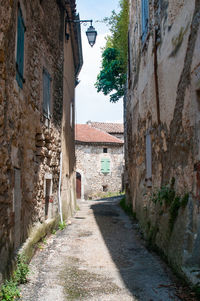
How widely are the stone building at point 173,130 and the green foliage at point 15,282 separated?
1.99m

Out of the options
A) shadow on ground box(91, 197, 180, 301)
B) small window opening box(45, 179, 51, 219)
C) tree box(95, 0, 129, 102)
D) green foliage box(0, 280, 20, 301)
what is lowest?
shadow on ground box(91, 197, 180, 301)

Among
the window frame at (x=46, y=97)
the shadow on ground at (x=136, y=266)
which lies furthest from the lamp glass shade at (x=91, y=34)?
the shadow on ground at (x=136, y=266)

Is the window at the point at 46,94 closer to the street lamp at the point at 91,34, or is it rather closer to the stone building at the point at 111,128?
the street lamp at the point at 91,34

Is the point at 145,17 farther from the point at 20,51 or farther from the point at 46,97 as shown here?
the point at 20,51

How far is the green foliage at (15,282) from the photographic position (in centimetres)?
327

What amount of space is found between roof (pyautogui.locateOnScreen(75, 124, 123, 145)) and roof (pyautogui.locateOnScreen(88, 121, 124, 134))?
250 cm

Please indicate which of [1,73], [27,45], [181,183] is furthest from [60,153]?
[1,73]

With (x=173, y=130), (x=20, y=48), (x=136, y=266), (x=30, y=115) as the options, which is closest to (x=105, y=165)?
(x=30, y=115)

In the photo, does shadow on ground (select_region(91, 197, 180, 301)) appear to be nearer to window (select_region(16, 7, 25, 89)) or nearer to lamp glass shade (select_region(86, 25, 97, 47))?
window (select_region(16, 7, 25, 89))

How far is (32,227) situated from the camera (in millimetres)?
5547

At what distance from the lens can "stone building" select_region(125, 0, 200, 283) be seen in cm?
398

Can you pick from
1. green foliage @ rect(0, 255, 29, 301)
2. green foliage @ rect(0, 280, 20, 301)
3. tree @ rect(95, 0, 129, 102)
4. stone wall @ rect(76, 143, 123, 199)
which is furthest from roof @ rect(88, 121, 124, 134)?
green foliage @ rect(0, 280, 20, 301)

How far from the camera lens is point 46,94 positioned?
22.8 ft

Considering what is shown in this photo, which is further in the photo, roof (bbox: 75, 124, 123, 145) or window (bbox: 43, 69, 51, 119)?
roof (bbox: 75, 124, 123, 145)
